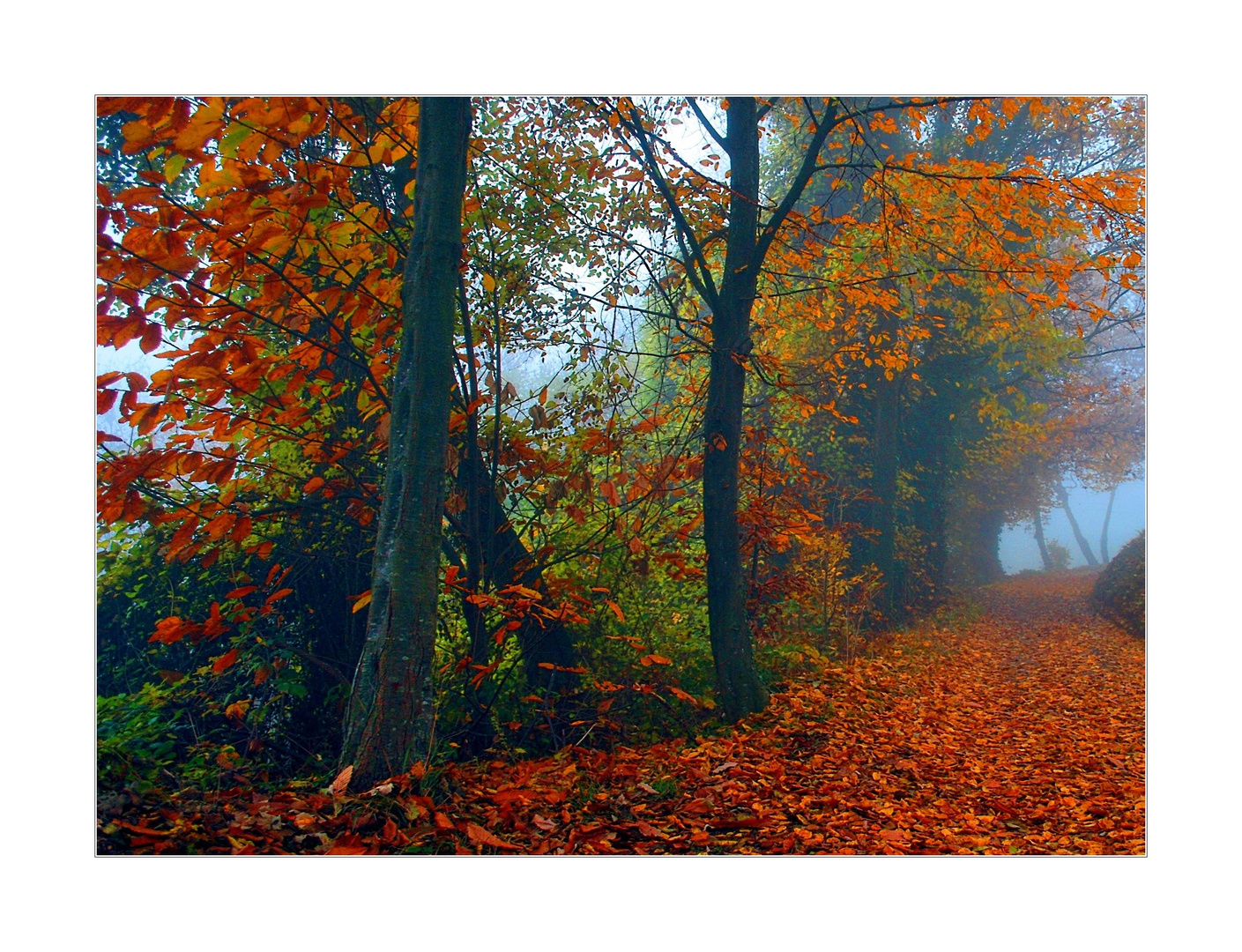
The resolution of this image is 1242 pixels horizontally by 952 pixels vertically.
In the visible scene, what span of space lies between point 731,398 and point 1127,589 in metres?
2.14

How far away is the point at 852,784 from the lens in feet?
10.2

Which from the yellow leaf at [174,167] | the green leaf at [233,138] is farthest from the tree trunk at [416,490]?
the yellow leaf at [174,167]

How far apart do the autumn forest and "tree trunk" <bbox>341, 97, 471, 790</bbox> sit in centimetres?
2

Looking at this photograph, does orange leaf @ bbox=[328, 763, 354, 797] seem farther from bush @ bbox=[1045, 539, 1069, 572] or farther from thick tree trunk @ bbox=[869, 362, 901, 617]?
bush @ bbox=[1045, 539, 1069, 572]

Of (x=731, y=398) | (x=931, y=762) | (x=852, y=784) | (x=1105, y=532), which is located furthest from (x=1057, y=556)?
(x=731, y=398)

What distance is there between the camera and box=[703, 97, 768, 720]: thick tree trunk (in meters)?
3.81

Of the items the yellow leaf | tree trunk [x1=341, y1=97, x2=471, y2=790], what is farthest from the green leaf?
tree trunk [x1=341, y1=97, x2=471, y2=790]

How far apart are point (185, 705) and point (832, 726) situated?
122 inches

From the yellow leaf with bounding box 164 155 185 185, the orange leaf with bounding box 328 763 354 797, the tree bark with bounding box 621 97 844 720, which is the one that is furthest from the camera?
the tree bark with bounding box 621 97 844 720

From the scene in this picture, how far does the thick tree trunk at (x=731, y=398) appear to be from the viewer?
3.81m

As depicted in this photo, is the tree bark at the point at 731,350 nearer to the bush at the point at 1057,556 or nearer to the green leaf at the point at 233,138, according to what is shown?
the bush at the point at 1057,556

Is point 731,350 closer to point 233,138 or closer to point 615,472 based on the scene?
point 615,472

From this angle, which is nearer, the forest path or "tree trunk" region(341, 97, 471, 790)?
"tree trunk" region(341, 97, 471, 790)
